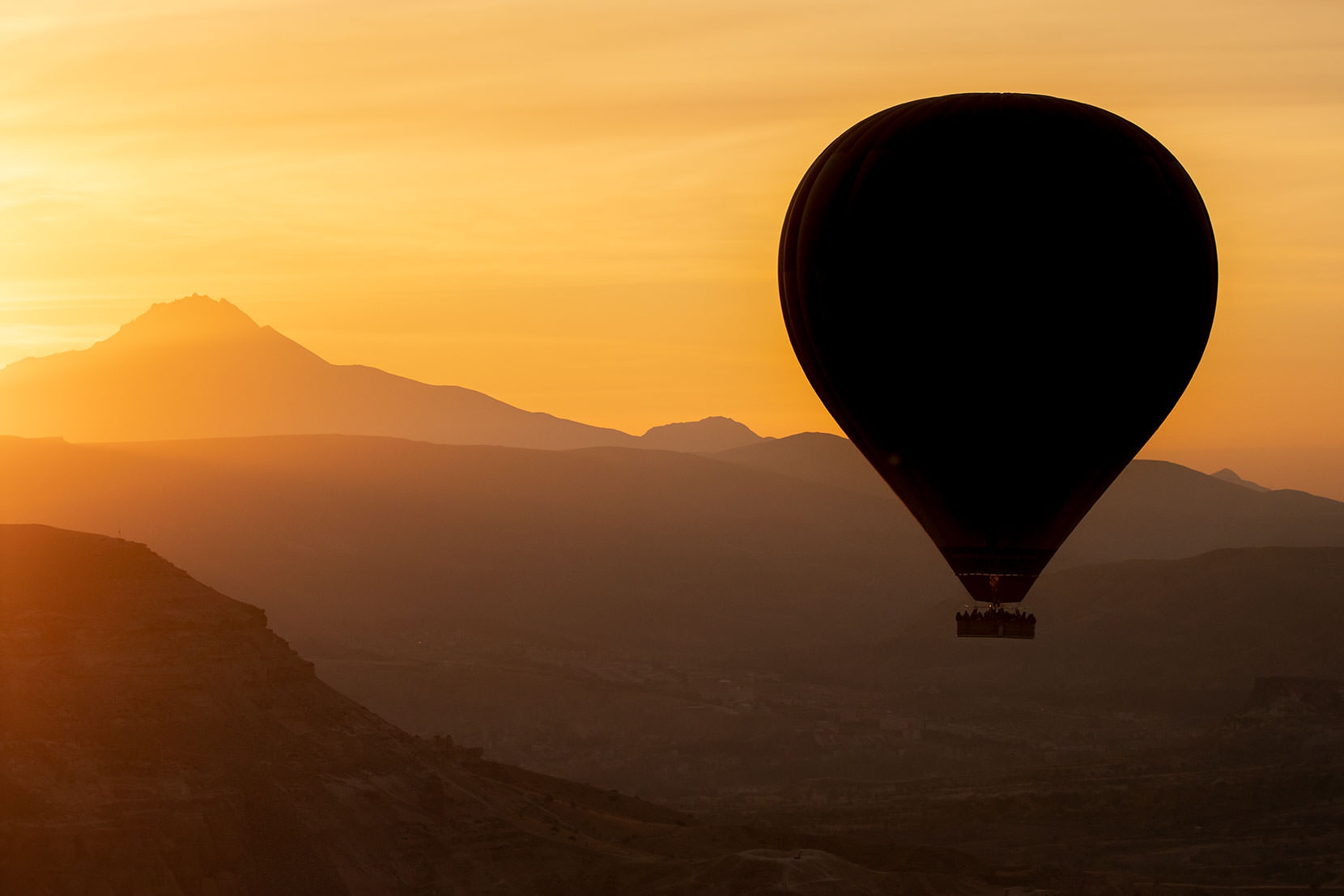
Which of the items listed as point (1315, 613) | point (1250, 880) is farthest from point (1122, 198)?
point (1315, 613)

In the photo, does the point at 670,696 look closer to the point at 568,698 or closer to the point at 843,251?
the point at 568,698

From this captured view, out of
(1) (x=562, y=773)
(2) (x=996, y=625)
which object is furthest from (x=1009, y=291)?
(1) (x=562, y=773)

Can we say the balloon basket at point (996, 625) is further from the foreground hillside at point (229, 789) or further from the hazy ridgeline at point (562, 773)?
the hazy ridgeline at point (562, 773)

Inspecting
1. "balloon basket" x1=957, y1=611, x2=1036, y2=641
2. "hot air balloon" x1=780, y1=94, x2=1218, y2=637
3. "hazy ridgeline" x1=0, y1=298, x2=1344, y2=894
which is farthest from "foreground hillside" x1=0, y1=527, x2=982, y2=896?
"balloon basket" x1=957, y1=611, x2=1036, y2=641

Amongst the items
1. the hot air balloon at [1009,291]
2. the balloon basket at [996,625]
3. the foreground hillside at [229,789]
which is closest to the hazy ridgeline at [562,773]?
the foreground hillside at [229,789]

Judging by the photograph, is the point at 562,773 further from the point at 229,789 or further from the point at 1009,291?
the point at 1009,291

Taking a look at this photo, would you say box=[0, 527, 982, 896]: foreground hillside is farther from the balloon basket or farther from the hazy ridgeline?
the balloon basket
